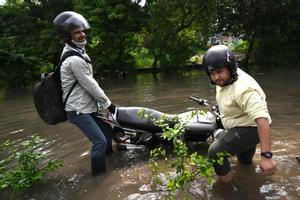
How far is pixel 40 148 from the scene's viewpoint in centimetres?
704

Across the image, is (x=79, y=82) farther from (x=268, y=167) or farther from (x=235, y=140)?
(x=268, y=167)

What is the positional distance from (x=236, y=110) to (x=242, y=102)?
0.28 meters

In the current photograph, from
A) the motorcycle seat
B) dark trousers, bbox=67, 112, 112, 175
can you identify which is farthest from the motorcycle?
dark trousers, bbox=67, 112, 112, 175

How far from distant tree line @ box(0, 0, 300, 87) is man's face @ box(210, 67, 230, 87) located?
760 inches

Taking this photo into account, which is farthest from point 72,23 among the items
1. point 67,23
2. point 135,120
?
point 135,120

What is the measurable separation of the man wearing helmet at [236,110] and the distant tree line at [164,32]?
19.2 meters

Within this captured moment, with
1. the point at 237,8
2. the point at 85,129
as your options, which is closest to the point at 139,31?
the point at 237,8

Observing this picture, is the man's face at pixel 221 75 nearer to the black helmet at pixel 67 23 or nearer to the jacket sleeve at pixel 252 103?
the jacket sleeve at pixel 252 103

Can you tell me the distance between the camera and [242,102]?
3611 millimetres

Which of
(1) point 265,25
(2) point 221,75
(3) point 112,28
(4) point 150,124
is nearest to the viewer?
(2) point 221,75

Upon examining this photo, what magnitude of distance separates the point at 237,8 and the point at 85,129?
2022cm

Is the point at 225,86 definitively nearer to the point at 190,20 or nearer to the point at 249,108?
the point at 249,108

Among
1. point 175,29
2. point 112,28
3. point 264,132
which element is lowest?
point 264,132

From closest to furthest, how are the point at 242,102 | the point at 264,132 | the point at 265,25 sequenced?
the point at 264,132, the point at 242,102, the point at 265,25
